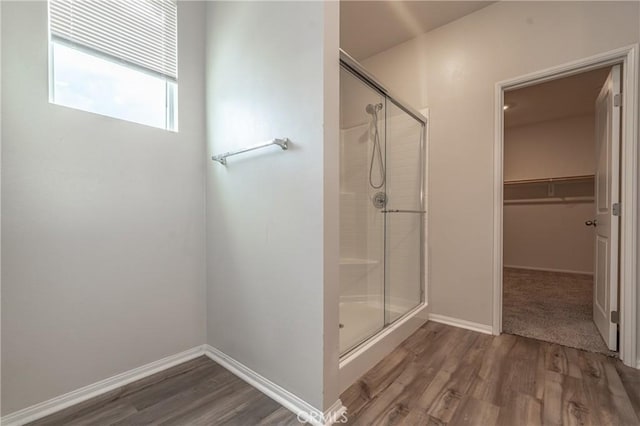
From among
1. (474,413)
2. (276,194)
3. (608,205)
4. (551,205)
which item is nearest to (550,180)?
(551,205)

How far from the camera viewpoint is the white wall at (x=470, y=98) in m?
2.07

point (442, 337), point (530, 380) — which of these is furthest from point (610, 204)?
point (442, 337)

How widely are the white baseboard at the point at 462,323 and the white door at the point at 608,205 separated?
0.75 metres

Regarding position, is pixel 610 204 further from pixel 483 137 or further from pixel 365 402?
pixel 365 402

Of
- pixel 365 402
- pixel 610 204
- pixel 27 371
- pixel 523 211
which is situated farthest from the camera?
pixel 523 211

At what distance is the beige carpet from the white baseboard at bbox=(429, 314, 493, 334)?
0.60 ft

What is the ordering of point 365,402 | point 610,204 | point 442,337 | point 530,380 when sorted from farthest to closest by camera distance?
point 442,337 → point 610,204 → point 530,380 → point 365,402

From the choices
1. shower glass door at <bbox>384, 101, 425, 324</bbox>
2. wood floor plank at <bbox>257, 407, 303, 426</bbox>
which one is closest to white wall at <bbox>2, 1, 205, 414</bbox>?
wood floor plank at <bbox>257, 407, 303, 426</bbox>

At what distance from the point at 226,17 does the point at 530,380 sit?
2.95 metres

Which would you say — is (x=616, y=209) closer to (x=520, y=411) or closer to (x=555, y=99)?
(x=520, y=411)

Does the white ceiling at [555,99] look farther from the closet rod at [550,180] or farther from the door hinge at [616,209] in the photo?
the door hinge at [616,209]

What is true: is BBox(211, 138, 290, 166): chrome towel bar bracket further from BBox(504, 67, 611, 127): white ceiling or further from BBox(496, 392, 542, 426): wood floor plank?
BBox(504, 67, 611, 127): white ceiling

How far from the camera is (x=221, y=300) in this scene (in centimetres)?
188

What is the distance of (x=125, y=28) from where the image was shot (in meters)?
1.68
